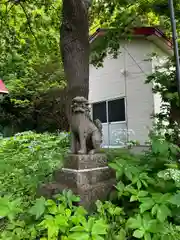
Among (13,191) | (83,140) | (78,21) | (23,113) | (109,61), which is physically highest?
(109,61)

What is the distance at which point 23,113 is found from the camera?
41.1 ft

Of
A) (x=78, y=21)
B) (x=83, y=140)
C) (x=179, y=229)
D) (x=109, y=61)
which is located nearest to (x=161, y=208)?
(x=179, y=229)

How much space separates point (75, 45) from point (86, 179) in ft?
10.3

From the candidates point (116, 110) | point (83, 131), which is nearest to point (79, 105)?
point (83, 131)

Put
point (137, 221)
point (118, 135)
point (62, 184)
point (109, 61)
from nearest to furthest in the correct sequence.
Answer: point (137, 221)
point (62, 184)
point (118, 135)
point (109, 61)

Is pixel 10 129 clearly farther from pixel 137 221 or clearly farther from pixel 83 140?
pixel 137 221

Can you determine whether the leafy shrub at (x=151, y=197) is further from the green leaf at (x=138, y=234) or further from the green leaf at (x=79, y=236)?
the green leaf at (x=79, y=236)

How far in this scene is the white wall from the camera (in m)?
8.09

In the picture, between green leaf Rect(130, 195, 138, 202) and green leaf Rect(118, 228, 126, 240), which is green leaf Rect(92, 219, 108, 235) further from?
green leaf Rect(130, 195, 138, 202)

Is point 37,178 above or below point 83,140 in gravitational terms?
below

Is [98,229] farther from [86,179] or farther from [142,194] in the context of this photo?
[86,179]

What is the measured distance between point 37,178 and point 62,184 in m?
0.68

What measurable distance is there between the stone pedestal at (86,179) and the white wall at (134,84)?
524cm

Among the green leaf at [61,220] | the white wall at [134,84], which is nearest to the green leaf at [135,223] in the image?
the green leaf at [61,220]
